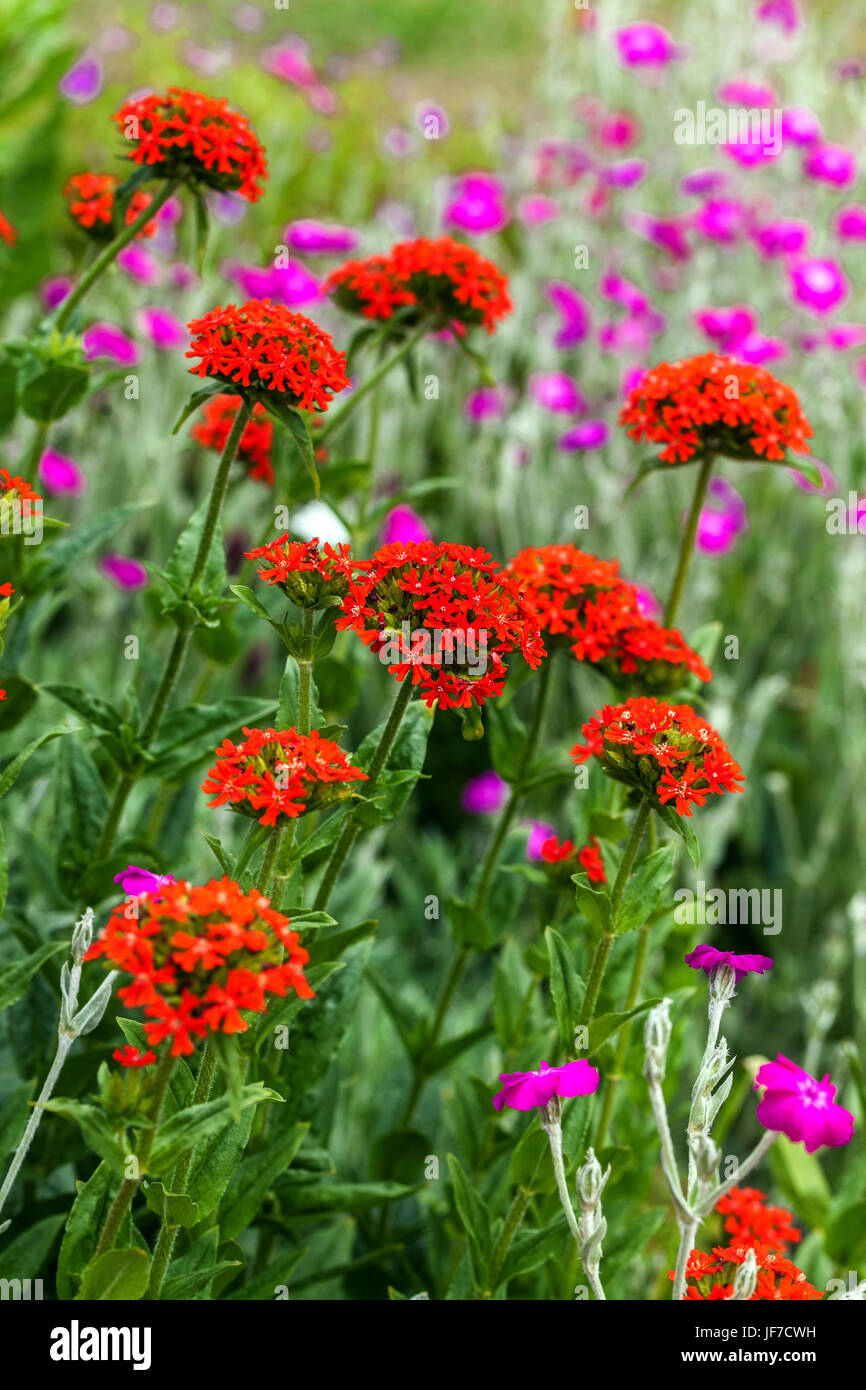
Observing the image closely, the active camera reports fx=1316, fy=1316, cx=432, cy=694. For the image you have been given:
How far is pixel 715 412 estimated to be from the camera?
177 centimetres

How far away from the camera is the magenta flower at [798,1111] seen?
1.23 metres

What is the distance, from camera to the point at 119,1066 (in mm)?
1780

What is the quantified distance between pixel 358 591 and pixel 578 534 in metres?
2.86

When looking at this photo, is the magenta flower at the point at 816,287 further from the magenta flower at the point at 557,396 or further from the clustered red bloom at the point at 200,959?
the clustered red bloom at the point at 200,959

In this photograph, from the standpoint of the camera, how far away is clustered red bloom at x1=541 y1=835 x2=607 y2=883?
166 cm

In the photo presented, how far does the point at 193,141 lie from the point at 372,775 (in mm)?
869

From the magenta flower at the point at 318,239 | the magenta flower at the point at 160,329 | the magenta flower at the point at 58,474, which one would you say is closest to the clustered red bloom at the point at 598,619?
the magenta flower at the point at 58,474

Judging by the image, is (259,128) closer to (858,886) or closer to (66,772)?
(858,886)

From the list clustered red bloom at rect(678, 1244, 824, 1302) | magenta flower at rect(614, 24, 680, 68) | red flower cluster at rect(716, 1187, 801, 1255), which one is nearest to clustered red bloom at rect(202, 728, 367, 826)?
clustered red bloom at rect(678, 1244, 824, 1302)

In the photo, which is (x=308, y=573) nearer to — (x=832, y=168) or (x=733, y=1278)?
(x=733, y=1278)

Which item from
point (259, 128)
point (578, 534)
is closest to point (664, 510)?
point (578, 534)

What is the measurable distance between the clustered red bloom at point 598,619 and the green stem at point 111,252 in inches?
26.9

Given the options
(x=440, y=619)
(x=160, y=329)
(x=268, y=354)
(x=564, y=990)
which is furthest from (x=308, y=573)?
(x=160, y=329)

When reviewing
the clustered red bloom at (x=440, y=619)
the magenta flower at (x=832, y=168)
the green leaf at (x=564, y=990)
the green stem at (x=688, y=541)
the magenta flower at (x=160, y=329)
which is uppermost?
the magenta flower at (x=832, y=168)
